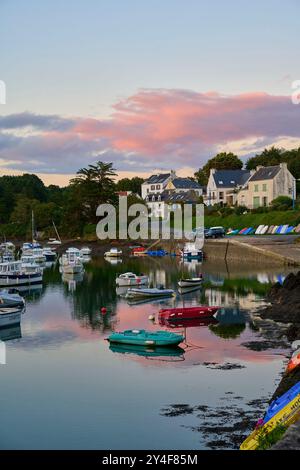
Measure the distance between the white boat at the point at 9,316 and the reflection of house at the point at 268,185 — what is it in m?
53.1

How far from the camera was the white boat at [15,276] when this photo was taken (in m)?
46.8

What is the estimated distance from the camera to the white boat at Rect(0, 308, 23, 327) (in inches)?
1153

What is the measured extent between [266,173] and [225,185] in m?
11.0

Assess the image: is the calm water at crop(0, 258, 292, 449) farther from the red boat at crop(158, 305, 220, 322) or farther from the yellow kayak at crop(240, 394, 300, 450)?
the yellow kayak at crop(240, 394, 300, 450)

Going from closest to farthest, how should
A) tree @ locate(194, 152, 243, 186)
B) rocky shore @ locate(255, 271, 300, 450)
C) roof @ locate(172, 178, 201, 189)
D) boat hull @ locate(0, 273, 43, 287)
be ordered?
1. rocky shore @ locate(255, 271, 300, 450)
2. boat hull @ locate(0, 273, 43, 287)
3. tree @ locate(194, 152, 243, 186)
4. roof @ locate(172, 178, 201, 189)

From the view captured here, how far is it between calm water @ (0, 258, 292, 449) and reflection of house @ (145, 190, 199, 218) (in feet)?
211

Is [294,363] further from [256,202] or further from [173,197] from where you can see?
[173,197]

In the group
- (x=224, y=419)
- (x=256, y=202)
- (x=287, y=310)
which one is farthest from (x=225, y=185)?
(x=224, y=419)

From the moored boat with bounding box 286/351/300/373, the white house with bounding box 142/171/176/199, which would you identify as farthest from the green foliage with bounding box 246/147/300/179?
the moored boat with bounding box 286/351/300/373

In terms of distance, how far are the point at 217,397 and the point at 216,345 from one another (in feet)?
23.6

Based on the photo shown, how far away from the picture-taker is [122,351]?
2472 centimetres

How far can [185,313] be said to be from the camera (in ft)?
99.7

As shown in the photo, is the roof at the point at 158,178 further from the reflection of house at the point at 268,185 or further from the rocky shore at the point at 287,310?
the rocky shore at the point at 287,310

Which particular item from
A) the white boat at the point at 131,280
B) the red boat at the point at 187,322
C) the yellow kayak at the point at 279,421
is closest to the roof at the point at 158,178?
the white boat at the point at 131,280
